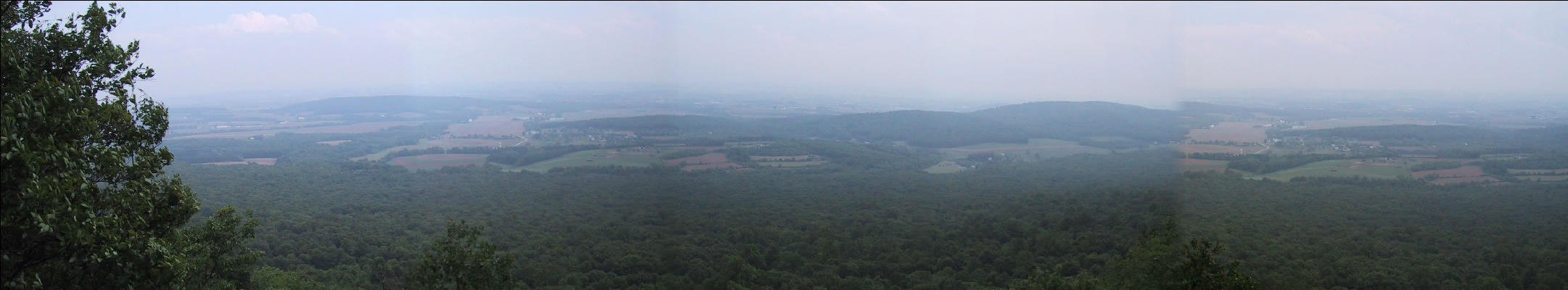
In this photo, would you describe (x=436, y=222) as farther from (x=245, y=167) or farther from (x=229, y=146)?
(x=229, y=146)

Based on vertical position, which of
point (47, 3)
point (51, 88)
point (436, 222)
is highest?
point (47, 3)

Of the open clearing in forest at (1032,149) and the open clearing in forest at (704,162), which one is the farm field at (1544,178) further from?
the open clearing in forest at (704,162)

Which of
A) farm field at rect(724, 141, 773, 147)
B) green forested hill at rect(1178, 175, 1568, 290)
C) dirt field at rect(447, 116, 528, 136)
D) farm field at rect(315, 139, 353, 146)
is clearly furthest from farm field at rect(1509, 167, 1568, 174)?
farm field at rect(315, 139, 353, 146)

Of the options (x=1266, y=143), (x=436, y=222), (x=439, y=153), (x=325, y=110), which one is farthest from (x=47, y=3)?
(x=325, y=110)

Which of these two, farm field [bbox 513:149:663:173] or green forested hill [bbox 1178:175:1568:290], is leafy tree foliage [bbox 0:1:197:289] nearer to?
green forested hill [bbox 1178:175:1568:290]

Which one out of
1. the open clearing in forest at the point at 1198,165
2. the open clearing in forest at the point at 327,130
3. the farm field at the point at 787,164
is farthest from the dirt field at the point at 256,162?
the open clearing in forest at the point at 1198,165
